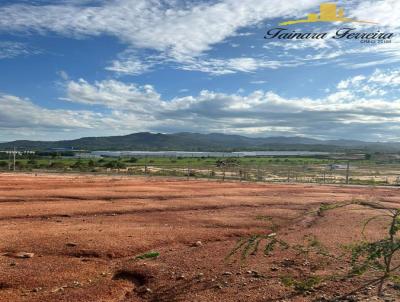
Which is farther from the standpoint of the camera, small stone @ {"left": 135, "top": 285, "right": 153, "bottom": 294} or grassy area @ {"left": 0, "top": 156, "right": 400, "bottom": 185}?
grassy area @ {"left": 0, "top": 156, "right": 400, "bottom": 185}

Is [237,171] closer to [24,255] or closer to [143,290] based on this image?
[24,255]

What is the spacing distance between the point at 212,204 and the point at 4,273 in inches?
404

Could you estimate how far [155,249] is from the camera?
9.12 m

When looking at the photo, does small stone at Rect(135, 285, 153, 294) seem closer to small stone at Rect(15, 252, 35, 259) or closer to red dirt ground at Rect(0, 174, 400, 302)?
red dirt ground at Rect(0, 174, 400, 302)

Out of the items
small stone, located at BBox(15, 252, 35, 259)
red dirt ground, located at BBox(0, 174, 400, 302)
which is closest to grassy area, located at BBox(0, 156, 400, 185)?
red dirt ground, located at BBox(0, 174, 400, 302)

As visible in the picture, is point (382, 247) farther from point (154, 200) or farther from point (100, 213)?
point (154, 200)

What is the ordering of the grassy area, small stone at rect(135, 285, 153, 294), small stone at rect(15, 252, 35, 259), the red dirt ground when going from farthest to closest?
the grassy area → small stone at rect(15, 252, 35, 259) → small stone at rect(135, 285, 153, 294) → the red dirt ground

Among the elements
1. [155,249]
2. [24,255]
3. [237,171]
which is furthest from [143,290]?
[237,171]

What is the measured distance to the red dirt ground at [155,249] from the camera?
6438 mm

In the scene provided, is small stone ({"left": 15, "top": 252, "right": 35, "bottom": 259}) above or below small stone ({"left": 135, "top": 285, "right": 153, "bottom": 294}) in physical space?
above

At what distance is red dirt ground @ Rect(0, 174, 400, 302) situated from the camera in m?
6.44

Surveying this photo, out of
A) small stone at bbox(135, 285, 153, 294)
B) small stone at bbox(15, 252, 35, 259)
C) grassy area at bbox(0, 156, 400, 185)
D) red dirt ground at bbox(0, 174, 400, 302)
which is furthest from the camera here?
grassy area at bbox(0, 156, 400, 185)

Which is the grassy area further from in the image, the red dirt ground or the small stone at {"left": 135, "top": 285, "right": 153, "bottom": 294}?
the small stone at {"left": 135, "top": 285, "right": 153, "bottom": 294}

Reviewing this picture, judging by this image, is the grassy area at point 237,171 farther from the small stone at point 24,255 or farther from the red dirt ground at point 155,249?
the small stone at point 24,255
